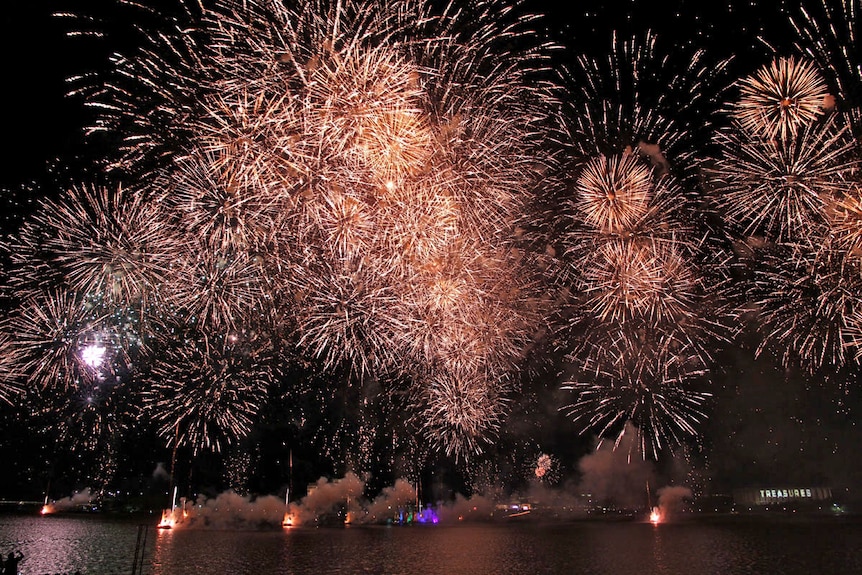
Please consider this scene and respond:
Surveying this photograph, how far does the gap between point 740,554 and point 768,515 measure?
6219 centimetres

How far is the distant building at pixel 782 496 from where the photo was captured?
90.0 m

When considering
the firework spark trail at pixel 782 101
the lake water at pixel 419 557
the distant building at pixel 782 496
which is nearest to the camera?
the firework spark trail at pixel 782 101

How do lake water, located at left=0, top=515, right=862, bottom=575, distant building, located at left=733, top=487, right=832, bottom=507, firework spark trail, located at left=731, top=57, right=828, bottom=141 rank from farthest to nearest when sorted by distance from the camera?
distant building, located at left=733, top=487, right=832, bottom=507
lake water, located at left=0, top=515, right=862, bottom=575
firework spark trail, located at left=731, top=57, right=828, bottom=141

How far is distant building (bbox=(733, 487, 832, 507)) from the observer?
9000 centimetres

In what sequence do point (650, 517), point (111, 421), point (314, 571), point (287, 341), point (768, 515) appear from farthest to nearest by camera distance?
point (768, 515), point (650, 517), point (111, 421), point (287, 341), point (314, 571)

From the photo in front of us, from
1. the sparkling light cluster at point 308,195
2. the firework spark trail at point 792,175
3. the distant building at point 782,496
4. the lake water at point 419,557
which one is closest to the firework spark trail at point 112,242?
the sparkling light cluster at point 308,195

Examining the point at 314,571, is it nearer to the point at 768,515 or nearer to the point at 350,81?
the point at 350,81

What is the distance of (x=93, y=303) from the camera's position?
1530cm

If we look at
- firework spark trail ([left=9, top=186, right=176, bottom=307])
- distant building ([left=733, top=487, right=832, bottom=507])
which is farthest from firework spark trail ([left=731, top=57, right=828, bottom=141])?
distant building ([left=733, top=487, right=832, bottom=507])

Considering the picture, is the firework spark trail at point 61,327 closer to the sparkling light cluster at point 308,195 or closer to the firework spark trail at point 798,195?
the sparkling light cluster at point 308,195

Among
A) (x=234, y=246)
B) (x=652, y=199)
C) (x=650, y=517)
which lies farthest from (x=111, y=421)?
(x=650, y=517)

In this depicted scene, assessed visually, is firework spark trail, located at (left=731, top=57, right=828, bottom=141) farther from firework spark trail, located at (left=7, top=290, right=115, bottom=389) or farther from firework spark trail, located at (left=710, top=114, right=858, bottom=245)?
firework spark trail, located at (left=7, top=290, right=115, bottom=389)

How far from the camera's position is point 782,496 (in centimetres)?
9219

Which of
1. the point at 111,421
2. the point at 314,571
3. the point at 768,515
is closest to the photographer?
the point at 314,571
